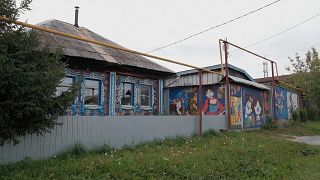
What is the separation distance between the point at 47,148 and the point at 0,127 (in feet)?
5.42

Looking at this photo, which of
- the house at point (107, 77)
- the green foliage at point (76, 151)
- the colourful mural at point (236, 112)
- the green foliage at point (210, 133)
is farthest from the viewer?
the colourful mural at point (236, 112)

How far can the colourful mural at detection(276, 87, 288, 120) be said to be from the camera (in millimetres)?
23266

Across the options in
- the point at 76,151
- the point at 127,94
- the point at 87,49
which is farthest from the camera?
the point at 127,94

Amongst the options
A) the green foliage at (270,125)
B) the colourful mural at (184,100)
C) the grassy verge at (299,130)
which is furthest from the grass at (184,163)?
the colourful mural at (184,100)

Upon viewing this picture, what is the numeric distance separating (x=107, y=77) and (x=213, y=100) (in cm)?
632

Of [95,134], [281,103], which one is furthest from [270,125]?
[95,134]

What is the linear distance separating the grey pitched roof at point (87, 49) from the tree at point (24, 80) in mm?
5311

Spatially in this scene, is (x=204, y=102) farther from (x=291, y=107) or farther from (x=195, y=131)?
(x=291, y=107)

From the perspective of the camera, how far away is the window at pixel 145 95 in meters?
16.9

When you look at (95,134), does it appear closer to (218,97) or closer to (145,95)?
(145,95)

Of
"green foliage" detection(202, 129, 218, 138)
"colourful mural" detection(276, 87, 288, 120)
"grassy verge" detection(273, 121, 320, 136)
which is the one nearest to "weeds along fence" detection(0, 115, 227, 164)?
"green foliage" detection(202, 129, 218, 138)

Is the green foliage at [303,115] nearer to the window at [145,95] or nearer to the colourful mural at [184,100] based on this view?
the colourful mural at [184,100]

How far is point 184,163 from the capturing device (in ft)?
22.9

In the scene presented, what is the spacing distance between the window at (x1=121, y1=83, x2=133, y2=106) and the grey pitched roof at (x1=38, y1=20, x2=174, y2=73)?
1.35 metres
